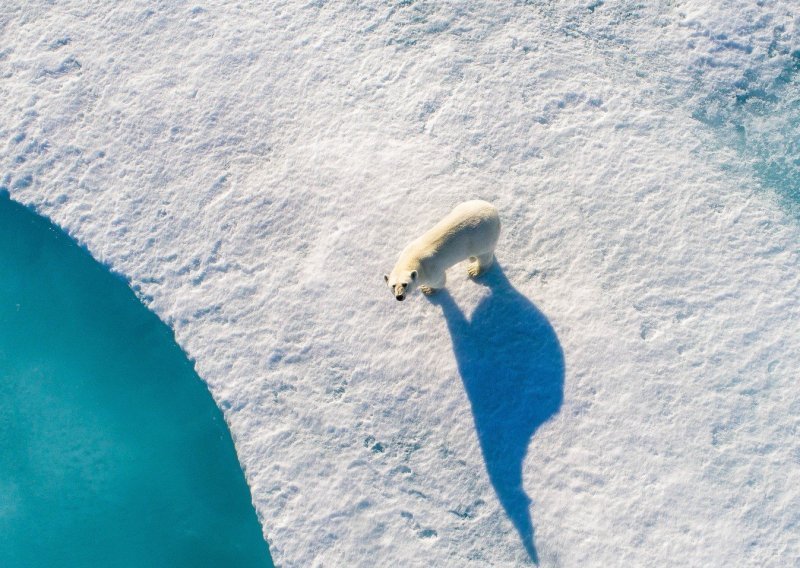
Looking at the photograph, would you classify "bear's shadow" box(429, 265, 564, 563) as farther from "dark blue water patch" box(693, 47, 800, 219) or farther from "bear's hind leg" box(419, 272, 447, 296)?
"dark blue water patch" box(693, 47, 800, 219)

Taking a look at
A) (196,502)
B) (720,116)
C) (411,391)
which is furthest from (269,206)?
(720,116)

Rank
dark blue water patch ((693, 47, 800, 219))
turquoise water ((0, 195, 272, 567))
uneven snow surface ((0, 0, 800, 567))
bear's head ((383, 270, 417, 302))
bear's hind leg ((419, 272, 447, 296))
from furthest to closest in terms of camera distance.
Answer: dark blue water patch ((693, 47, 800, 219))
turquoise water ((0, 195, 272, 567))
uneven snow surface ((0, 0, 800, 567))
bear's hind leg ((419, 272, 447, 296))
bear's head ((383, 270, 417, 302))

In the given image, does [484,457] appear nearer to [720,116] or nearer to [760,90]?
[720,116]

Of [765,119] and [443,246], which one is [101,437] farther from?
[765,119]

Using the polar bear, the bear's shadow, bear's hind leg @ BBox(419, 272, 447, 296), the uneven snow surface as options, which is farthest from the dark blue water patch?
bear's hind leg @ BBox(419, 272, 447, 296)

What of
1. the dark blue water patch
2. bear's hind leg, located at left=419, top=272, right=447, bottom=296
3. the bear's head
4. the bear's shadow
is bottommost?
the bear's shadow

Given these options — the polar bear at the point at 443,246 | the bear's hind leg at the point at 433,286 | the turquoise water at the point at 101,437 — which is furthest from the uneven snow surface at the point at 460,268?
the polar bear at the point at 443,246

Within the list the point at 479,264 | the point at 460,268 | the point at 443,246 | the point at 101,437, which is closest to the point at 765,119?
the point at 479,264
